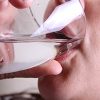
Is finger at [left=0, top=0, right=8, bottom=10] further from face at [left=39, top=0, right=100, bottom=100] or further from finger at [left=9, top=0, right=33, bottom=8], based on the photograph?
face at [left=39, top=0, right=100, bottom=100]

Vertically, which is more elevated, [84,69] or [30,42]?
[30,42]

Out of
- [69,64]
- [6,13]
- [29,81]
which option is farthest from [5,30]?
[29,81]

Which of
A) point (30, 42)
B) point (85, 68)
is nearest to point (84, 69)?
point (85, 68)

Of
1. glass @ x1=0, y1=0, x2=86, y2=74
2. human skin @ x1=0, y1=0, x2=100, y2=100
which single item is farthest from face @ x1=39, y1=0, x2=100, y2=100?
glass @ x1=0, y1=0, x2=86, y2=74

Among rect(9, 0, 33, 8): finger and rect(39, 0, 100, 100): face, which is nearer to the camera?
rect(9, 0, 33, 8): finger

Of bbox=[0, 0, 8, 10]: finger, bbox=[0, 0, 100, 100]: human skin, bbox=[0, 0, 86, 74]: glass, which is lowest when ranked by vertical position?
bbox=[0, 0, 100, 100]: human skin

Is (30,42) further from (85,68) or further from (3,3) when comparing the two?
(85,68)
